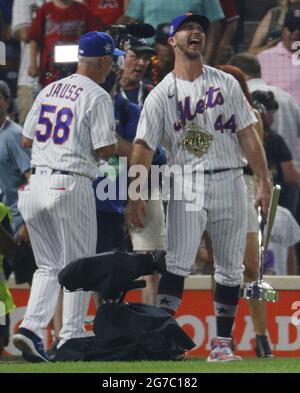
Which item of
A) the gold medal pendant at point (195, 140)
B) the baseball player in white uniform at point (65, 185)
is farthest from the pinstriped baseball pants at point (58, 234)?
the gold medal pendant at point (195, 140)

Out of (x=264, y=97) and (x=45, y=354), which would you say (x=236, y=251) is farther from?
(x=264, y=97)

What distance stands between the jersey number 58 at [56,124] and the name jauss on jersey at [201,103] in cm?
64

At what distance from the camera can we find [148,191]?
1008cm

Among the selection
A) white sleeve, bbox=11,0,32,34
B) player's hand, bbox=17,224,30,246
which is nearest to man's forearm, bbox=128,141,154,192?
player's hand, bbox=17,224,30,246

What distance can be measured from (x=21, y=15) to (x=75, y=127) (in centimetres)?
348

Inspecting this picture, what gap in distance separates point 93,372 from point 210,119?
184cm

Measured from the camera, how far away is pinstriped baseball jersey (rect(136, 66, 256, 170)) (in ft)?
29.2

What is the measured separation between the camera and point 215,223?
353 inches

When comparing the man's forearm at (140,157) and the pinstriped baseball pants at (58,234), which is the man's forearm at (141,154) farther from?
the pinstriped baseball pants at (58,234)

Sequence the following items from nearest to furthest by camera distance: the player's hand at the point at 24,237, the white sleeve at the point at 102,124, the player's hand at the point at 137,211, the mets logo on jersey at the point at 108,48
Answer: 1. the white sleeve at the point at 102,124
2. the player's hand at the point at 137,211
3. the mets logo on jersey at the point at 108,48
4. the player's hand at the point at 24,237

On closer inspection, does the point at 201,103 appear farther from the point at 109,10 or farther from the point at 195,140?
the point at 109,10

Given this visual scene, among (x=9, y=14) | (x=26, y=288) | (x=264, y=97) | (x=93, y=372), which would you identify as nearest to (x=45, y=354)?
(x=93, y=372)

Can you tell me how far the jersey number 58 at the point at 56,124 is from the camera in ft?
29.2

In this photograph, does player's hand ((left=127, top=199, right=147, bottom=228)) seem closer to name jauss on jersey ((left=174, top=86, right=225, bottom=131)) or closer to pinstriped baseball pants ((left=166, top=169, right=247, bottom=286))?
pinstriped baseball pants ((left=166, top=169, right=247, bottom=286))
